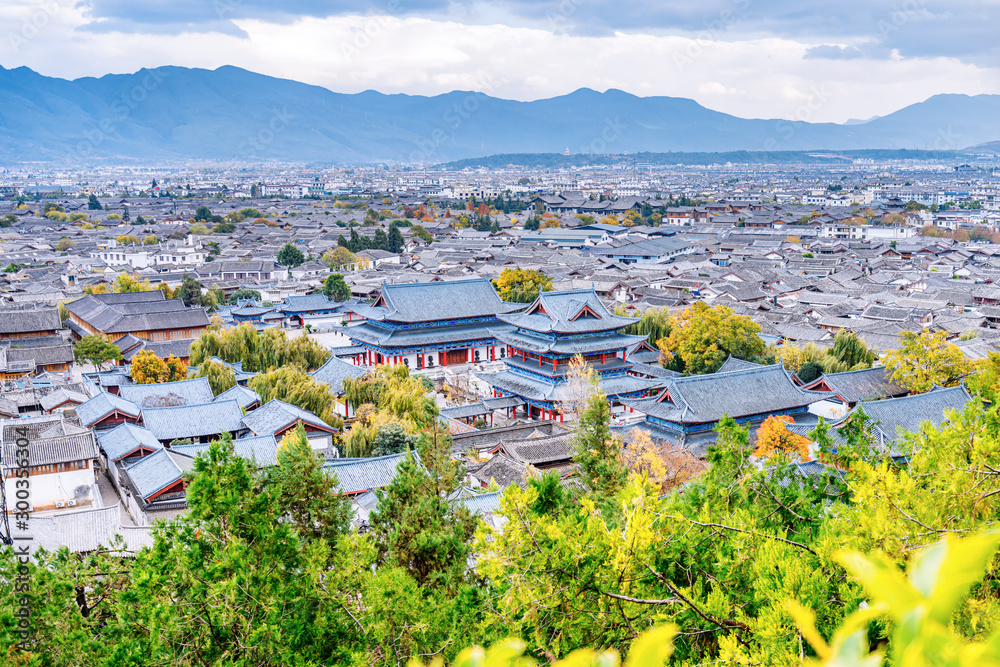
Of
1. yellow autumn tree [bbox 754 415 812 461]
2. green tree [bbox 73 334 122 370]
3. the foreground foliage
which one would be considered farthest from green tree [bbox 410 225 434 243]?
the foreground foliage

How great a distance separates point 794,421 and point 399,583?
55.9 ft

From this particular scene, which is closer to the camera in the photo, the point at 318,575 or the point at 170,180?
the point at 318,575

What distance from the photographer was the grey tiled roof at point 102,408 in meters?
22.2

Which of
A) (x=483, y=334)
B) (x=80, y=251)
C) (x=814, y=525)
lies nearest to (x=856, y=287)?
(x=483, y=334)

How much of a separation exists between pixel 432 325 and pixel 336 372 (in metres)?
5.92

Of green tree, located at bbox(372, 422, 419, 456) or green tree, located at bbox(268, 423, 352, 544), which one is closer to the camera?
green tree, located at bbox(268, 423, 352, 544)

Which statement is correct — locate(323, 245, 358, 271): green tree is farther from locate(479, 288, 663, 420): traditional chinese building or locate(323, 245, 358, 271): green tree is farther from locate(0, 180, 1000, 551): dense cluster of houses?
locate(479, 288, 663, 420): traditional chinese building

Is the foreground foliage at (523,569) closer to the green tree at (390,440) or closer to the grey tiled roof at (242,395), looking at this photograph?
the green tree at (390,440)

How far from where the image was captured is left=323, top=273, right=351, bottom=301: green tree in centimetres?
4519

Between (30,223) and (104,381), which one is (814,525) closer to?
(104,381)

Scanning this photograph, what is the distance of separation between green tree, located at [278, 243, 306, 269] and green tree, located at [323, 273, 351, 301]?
1366 cm

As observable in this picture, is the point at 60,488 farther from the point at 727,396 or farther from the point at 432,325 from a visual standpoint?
the point at 727,396

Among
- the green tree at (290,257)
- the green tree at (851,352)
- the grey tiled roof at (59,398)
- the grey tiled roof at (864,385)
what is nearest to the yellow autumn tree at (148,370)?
the grey tiled roof at (59,398)

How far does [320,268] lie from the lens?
5734 centimetres
